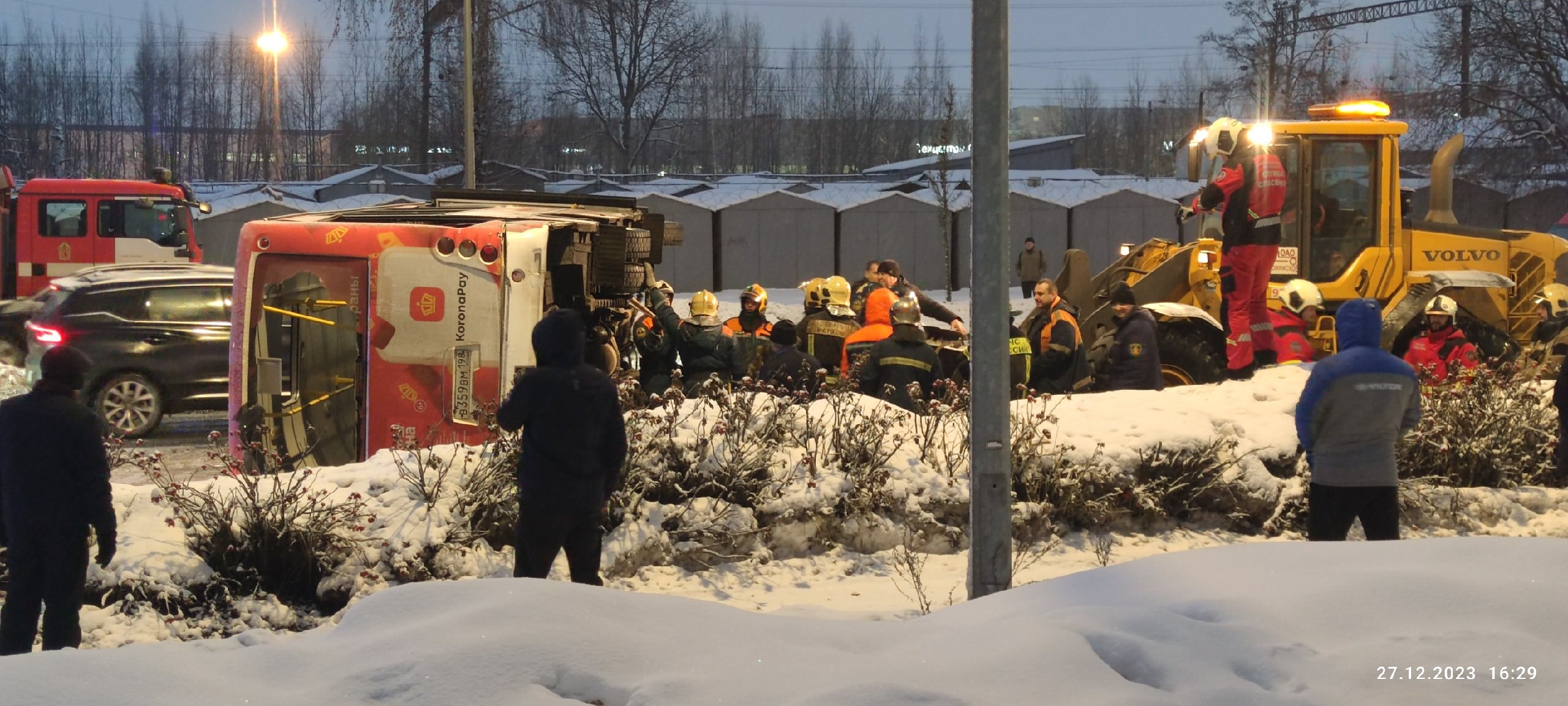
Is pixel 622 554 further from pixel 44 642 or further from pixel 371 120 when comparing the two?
pixel 371 120

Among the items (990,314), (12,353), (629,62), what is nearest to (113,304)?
(12,353)

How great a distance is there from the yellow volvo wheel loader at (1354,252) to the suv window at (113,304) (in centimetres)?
902

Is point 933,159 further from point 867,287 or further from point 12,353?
point 12,353

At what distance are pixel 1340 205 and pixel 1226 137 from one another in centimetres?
150

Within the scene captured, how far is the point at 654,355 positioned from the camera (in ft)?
39.7

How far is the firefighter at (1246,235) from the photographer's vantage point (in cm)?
1180

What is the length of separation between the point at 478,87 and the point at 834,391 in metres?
21.2

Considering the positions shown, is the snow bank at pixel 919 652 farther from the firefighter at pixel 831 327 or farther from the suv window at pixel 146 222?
the suv window at pixel 146 222

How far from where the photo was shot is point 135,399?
45.4 feet

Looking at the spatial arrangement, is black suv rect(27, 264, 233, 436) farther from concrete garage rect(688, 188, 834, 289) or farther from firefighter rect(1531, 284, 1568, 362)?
concrete garage rect(688, 188, 834, 289)

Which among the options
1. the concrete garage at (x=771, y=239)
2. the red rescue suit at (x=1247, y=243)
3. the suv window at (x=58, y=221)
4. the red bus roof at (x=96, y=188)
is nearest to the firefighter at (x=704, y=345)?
the red rescue suit at (x=1247, y=243)

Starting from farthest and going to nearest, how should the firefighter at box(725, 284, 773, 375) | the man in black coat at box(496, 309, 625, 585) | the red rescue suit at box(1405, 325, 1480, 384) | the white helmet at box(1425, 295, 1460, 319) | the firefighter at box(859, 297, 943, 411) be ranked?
the firefighter at box(725, 284, 773, 375)
the white helmet at box(1425, 295, 1460, 319)
the red rescue suit at box(1405, 325, 1480, 384)
the firefighter at box(859, 297, 943, 411)
the man in black coat at box(496, 309, 625, 585)

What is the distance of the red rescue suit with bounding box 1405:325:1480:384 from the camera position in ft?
36.6

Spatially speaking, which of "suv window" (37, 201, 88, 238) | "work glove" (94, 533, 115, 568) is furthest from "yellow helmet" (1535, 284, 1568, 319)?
"suv window" (37, 201, 88, 238)
